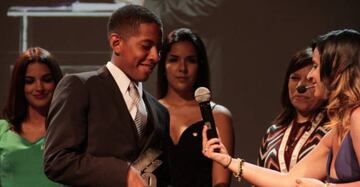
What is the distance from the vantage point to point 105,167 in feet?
7.22

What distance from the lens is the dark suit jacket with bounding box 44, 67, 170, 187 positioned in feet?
7.22

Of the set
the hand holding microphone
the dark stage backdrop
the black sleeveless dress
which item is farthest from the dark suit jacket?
the dark stage backdrop

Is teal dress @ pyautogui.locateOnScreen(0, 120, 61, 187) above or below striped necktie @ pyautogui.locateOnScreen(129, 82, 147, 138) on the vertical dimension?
below

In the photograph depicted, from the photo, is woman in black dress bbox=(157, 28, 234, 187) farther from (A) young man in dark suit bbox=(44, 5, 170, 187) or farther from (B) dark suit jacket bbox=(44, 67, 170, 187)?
(B) dark suit jacket bbox=(44, 67, 170, 187)

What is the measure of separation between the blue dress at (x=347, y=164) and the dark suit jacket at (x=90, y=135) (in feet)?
2.30

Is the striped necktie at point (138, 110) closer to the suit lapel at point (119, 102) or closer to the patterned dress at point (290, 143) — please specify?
the suit lapel at point (119, 102)

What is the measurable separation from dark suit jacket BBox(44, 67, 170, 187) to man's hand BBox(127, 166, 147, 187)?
2cm

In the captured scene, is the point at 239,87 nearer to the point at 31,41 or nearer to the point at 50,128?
the point at 31,41

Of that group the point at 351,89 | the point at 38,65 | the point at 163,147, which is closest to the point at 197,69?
the point at 38,65

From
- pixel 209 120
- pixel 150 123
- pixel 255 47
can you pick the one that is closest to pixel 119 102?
pixel 150 123

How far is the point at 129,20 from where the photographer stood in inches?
95.8

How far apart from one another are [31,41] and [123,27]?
7.97 feet

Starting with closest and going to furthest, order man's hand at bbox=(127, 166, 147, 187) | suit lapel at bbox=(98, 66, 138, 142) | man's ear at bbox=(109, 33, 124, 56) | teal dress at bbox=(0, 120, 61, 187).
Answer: man's hand at bbox=(127, 166, 147, 187), suit lapel at bbox=(98, 66, 138, 142), man's ear at bbox=(109, 33, 124, 56), teal dress at bbox=(0, 120, 61, 187)

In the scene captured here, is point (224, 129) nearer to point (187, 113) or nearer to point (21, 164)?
point (187, 113)
